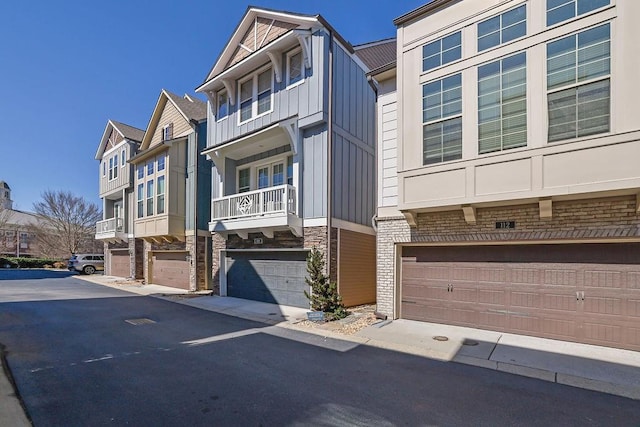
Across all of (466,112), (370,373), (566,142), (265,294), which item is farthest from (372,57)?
(370,373)

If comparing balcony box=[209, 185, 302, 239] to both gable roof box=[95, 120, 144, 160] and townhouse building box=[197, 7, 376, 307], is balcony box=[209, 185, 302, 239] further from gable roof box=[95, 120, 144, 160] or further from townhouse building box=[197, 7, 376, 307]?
gable roof box=[95, 120, 144, 160]

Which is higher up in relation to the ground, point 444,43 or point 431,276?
point 444,43

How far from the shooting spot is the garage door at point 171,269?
1741 cm


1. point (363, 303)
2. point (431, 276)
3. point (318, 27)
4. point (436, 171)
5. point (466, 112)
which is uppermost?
point (318, 27)

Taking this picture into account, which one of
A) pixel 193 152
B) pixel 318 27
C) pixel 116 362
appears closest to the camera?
pixel 116 362

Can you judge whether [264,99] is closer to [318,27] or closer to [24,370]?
[318,27]

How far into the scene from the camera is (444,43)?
28.2ft

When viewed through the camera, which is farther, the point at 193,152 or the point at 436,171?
the point at 193,152

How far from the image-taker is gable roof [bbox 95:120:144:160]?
23188 mm

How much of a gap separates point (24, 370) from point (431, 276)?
8.64m

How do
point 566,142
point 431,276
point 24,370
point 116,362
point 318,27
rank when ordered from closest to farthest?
point 24,370 < point 116,362 < point 566,142 < point 431,276 < point 318,27

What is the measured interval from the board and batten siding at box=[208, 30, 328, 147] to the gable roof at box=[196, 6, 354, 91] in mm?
480

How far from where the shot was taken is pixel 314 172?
37.4ft

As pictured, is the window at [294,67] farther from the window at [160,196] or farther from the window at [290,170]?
the window at [160,196]
